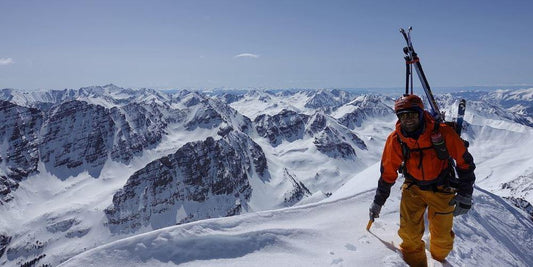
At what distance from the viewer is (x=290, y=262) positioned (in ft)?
25.0

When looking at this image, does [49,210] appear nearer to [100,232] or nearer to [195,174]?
[100,232]

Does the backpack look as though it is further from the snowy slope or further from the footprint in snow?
the footprint in snow

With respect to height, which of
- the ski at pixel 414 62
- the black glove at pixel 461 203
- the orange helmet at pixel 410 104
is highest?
the ski at pixel 414 62

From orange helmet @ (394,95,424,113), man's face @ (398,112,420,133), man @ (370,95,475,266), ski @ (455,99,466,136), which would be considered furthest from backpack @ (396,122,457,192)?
ski @ (455,99,466,136)

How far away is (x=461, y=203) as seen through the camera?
286 inches

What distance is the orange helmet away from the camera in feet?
23.6

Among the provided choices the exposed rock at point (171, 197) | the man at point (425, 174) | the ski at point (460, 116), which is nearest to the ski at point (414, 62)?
the ski at point (460, 116)

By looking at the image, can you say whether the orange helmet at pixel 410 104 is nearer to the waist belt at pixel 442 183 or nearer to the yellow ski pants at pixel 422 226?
the waist belt at pixel 442 183

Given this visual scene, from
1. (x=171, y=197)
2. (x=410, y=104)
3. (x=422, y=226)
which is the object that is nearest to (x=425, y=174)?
(x=422, y=226)

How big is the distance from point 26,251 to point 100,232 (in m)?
30.7

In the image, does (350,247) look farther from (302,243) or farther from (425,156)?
(425,156)

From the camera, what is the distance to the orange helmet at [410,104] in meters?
7.18

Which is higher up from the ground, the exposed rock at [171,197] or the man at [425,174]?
the man at [425,174]

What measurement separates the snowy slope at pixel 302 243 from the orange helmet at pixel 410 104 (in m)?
3.37
